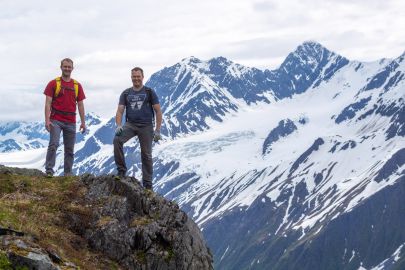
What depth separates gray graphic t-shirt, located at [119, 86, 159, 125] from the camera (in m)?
25.3

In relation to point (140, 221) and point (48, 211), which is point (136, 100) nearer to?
point (140, 221)

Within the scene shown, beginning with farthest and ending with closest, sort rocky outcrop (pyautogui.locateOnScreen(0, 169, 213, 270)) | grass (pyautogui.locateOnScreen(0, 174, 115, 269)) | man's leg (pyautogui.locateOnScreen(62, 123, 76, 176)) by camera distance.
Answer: man's leg (pyautogui.locateOnScreen(62, 123, 76, 176)) < rocky outcrop (pyautogui.locateOnScreen(0, 169, 213, 270)) < grass (pyautogui.locateOnScreen(0, 174, 115, 269))

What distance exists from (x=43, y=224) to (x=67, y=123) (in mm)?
7100

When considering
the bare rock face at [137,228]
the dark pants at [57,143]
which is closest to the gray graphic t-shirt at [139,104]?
the bare rock face at [137,228]

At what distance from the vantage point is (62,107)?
26328 millimetres

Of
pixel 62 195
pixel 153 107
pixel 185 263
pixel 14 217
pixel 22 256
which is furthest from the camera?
pixel 153 107

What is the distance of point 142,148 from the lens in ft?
85.5

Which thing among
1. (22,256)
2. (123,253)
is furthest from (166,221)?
(22,256)

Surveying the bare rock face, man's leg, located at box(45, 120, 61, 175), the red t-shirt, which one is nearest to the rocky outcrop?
the bare rock face

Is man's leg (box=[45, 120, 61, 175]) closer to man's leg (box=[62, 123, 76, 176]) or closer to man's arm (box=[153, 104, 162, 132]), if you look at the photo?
man's leg (box=[62, 123, 76, 176])

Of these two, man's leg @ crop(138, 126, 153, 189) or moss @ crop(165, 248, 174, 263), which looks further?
man's leg @ crop(138, 126, 153, 189)

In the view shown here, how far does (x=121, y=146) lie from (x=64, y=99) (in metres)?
3.31

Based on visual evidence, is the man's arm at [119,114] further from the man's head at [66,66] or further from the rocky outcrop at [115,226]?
the rocky outcrop at [115,226]

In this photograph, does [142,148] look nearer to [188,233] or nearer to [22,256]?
[188,233]
